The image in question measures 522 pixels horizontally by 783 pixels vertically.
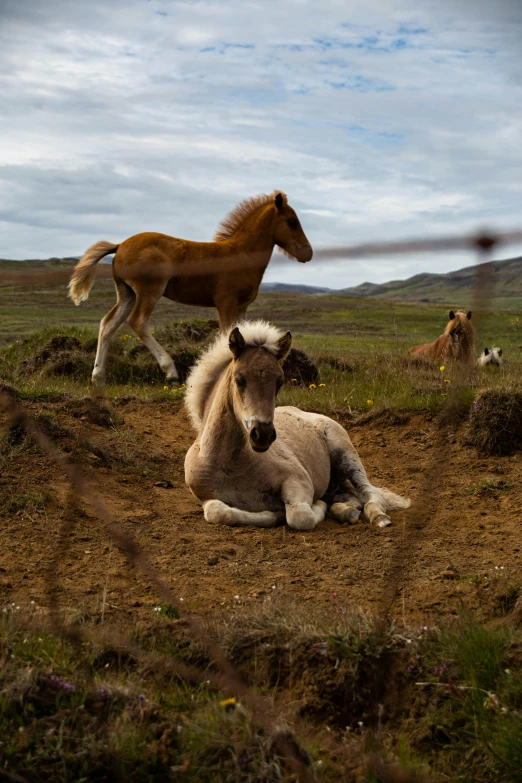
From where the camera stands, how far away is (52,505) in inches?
249

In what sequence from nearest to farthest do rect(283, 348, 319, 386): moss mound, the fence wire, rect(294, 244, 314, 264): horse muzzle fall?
the fence wire, rect(294, 244, 314, 264): horse muzzle, rect(283, 348, 319, 386): moss mound

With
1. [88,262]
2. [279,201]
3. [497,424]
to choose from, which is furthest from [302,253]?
[88,262]

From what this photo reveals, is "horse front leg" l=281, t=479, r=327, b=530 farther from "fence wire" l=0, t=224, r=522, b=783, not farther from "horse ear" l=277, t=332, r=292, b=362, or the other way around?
"fence wire" l=0, t=224, r=522, b=783

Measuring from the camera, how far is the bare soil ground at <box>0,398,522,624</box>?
462 centimetres

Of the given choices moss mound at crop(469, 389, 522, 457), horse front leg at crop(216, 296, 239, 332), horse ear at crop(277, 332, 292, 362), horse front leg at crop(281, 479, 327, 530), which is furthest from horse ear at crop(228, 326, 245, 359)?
horse front leg at crop(216, 296, 239, 332)

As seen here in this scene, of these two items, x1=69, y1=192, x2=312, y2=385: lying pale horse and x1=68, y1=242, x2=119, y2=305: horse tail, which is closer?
x1=68, y1=242, x2=119, y2=305: horse tail

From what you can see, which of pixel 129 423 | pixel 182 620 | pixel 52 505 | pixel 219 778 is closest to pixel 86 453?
pixel 52 505

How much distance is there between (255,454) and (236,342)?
3.40ft

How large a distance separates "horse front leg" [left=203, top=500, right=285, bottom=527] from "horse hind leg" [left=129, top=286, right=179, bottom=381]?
5.48 metres

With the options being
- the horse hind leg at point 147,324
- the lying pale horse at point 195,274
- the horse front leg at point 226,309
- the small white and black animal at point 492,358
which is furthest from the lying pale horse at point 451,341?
the horse hind leg at point 147,324

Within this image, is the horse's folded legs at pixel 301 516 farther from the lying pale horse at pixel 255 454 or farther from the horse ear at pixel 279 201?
the horse ear at pixel 279 201

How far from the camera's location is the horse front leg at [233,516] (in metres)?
6.55

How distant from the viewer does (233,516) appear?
6.57m

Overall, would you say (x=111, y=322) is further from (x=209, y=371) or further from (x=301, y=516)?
(x=301, y=516)
